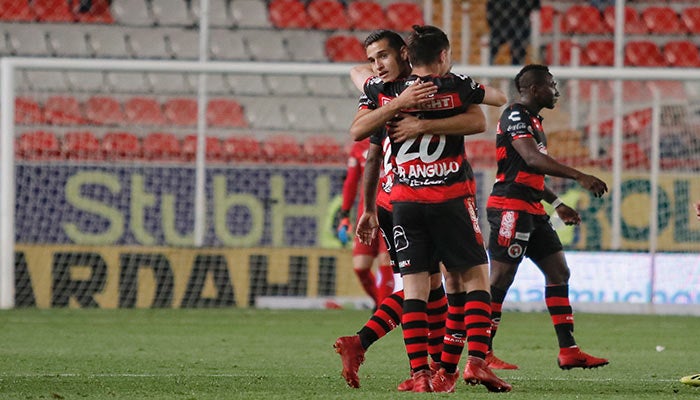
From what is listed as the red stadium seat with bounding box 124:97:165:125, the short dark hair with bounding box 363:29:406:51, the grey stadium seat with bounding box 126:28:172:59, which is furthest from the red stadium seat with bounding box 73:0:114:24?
the short dark hair with bounding box 363:29:406:51

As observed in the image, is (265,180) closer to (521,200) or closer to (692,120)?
(692,120)

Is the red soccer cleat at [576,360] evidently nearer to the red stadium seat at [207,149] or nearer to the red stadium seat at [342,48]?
the red stadium seat at [207,149]

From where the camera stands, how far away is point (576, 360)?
7035 mm

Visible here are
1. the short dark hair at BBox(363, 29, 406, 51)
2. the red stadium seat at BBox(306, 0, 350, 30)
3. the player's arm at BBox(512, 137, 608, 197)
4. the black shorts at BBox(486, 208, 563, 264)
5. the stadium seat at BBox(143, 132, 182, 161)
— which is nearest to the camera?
the short dark hair at BBox(363, 29, 406, 51)

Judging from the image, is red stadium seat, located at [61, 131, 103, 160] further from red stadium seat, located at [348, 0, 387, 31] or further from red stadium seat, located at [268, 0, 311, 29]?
red stadium seat, located at [348, 0, 387, 31]

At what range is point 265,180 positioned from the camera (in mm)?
14031

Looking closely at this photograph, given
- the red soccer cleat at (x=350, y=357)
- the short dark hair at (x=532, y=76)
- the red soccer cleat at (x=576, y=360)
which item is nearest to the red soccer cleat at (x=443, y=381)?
the red soccer cleat at (x=350, y=357)

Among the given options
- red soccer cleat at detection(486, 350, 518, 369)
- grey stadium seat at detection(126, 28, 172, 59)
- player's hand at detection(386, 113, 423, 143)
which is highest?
grey stadium seat at detection(126, 28, 172, 59)

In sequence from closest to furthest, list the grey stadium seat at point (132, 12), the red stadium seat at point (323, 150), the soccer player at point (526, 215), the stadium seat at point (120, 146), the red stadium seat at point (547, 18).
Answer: the soccer player at point (526, 215) → the stadium seat at point (120, 146) → the red stadium seat at point (323, 150) → the grey stadium seat at point (132, 12) → the red stadium seat at point (547, 18)

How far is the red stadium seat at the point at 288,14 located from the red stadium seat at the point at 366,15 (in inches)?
24.9

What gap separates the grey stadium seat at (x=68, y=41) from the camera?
54.4ft

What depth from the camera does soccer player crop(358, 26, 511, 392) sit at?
5918 millimetres

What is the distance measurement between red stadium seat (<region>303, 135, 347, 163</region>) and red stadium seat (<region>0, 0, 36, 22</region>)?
439 centimetres

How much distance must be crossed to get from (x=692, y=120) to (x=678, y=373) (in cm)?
837
